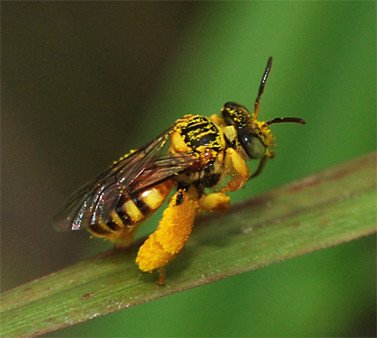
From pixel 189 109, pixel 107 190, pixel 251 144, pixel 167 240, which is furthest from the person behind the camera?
pixel 189 109

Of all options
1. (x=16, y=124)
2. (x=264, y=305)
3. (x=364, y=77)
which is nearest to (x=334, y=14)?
(x=364, y=77)

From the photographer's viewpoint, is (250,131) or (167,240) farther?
(250,131)

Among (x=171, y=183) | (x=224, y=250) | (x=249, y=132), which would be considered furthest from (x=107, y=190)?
(x=249, y=132)

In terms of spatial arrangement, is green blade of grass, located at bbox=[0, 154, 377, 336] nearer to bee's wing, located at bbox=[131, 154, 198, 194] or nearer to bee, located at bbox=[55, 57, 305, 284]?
bee, located at bbox=[55, 57, 305, 284]

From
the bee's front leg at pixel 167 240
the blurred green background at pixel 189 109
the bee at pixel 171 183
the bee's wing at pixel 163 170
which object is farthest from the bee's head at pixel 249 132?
the blurred green background at pixel 189 109

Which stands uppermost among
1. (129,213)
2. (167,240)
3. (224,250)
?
(129,213)

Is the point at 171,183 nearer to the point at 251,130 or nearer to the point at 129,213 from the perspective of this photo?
the point at 129,213
